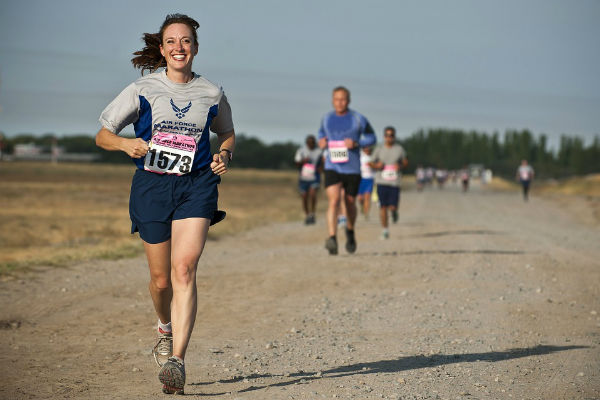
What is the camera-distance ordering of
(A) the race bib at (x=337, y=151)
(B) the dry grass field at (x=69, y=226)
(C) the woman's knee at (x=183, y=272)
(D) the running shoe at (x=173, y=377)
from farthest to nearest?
(B) the dry grass field at (x=69, y=226) → (A) the race bib at (x=337, y=151) → (C) the woman's knee at (x=183, y=272) → (D) the running shoe at (x=173, y=377)

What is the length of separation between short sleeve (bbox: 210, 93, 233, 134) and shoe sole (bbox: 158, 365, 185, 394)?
1597 mm

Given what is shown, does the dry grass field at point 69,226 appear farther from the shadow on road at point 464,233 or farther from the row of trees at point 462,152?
the row of trees at point 462,152

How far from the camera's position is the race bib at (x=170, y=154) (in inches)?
218

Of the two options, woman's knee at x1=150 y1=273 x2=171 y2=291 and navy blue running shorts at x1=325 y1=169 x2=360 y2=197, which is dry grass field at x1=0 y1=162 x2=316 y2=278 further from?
woman's knee at x1=150 y1=273 x2=171 y2=291

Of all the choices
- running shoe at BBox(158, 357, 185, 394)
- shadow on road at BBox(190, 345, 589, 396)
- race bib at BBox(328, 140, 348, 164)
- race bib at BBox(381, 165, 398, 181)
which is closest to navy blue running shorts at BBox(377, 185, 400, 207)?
race bib at BBox(381, 165, 398, 181)

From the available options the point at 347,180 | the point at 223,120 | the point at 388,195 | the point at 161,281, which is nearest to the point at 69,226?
the point at 388,195

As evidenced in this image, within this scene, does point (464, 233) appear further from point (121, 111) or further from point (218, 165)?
point (121, 111)

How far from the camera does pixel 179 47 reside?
563cm

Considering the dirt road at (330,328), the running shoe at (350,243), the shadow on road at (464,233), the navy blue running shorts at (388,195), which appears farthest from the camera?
the shadow on road at (464,233)

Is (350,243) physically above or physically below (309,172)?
below

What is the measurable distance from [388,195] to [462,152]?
17402 cm

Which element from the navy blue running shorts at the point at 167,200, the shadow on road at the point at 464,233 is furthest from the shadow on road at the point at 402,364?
the shadow on road at the point at 464,233

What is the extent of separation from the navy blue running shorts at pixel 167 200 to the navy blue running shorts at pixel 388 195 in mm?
11513

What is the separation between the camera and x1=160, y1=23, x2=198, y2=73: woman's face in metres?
5.64
